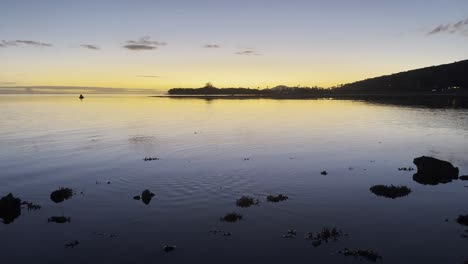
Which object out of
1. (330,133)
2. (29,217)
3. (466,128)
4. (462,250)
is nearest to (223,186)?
(29,217)

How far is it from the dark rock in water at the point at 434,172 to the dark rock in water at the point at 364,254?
18.6m

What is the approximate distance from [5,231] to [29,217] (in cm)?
231

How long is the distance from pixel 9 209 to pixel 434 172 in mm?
37154

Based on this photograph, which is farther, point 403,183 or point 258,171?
point 258,171

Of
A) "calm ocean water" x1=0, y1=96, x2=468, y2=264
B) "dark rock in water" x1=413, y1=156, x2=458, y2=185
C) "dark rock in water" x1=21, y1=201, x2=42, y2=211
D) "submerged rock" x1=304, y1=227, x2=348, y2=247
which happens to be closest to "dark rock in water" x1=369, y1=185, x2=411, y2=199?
"calm ocean water" x1=0, y1=96, x2=468, y2=264

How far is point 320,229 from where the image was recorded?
22.3 meters

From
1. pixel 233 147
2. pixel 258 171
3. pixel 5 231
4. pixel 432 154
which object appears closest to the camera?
pixel 5 231

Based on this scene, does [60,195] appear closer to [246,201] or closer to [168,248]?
[168,248]

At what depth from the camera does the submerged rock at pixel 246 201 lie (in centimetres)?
2698

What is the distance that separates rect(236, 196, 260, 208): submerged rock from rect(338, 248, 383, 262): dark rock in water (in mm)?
9093

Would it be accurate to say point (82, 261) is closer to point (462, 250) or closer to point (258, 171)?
point (462, 250)

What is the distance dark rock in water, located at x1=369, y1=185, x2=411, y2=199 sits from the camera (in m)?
29.8

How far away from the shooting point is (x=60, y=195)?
29.8 m

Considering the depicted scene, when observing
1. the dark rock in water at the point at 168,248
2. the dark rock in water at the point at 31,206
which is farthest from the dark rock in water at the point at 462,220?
the dark rock in water at the point at 31,206
